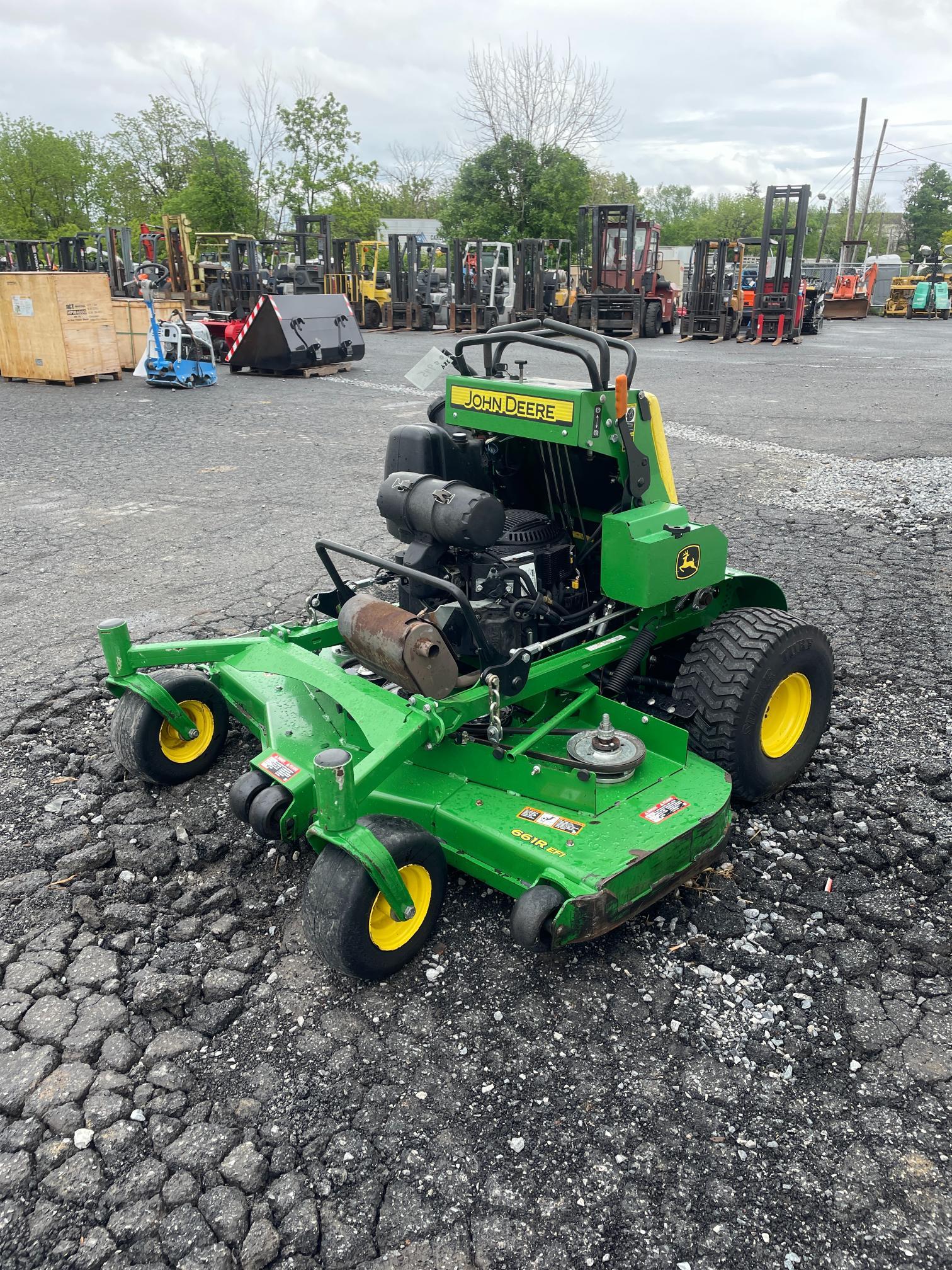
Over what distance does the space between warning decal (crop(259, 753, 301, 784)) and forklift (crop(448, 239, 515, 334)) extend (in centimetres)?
2217

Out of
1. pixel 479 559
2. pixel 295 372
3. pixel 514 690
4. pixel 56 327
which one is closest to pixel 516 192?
pixel 295 372

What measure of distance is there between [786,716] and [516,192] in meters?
35.0

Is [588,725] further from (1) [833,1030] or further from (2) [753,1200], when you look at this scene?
(2) [753,1200]

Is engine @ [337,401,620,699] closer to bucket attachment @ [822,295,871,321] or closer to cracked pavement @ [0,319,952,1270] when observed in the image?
cracked pavement @ [0,319,952,1270]

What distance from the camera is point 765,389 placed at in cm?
1452

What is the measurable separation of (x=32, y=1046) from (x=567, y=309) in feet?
81.8

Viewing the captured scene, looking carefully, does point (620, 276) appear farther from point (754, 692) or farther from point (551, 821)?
point (551, 821)

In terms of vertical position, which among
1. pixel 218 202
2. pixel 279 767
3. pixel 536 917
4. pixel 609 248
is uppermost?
pixel 218 202

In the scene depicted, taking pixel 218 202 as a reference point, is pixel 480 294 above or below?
below

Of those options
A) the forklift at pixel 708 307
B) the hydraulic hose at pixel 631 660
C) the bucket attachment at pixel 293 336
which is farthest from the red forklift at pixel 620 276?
the hydraulic hose at pixel 631 660

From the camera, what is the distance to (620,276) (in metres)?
22.8

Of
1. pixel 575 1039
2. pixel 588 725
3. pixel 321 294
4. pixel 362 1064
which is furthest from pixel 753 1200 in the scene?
pixel 321 294

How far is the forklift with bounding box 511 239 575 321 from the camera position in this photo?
23688 mm

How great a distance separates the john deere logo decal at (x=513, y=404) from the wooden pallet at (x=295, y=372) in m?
13.2
